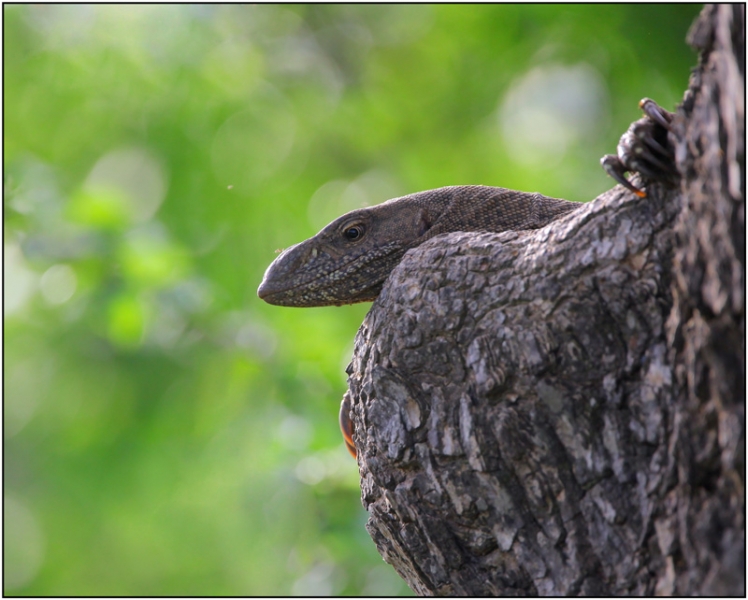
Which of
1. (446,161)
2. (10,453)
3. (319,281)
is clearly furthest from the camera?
(10,453)

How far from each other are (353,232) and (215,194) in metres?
9.11

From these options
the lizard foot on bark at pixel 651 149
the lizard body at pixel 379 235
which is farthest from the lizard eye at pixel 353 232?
the lizard foot on bark at pixel 651 149

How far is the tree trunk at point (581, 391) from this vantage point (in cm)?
232

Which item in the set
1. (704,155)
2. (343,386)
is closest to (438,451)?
(704,155)

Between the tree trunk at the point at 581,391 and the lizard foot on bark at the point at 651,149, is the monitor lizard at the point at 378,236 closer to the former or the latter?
the tree trunk at the point at 581,391

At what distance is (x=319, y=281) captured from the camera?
4074 millimetres

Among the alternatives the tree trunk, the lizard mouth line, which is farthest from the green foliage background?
the tree trunk

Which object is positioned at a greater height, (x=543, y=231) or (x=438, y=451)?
(x=543, y=231)

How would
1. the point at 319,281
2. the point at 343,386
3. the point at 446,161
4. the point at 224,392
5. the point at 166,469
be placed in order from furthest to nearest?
the point at 446,161, the point at 166,469, the point at 224,392, the point at 343,386, the point at 319,281

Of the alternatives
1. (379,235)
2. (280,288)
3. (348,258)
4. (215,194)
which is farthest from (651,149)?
(215,194)

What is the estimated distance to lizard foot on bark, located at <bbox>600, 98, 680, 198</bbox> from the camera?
8.50 feet

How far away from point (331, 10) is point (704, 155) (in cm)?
1470

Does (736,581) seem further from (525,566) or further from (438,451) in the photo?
(438,451)

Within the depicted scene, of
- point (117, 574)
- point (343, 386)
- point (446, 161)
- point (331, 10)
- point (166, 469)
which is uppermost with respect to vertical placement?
point (331, 10)
